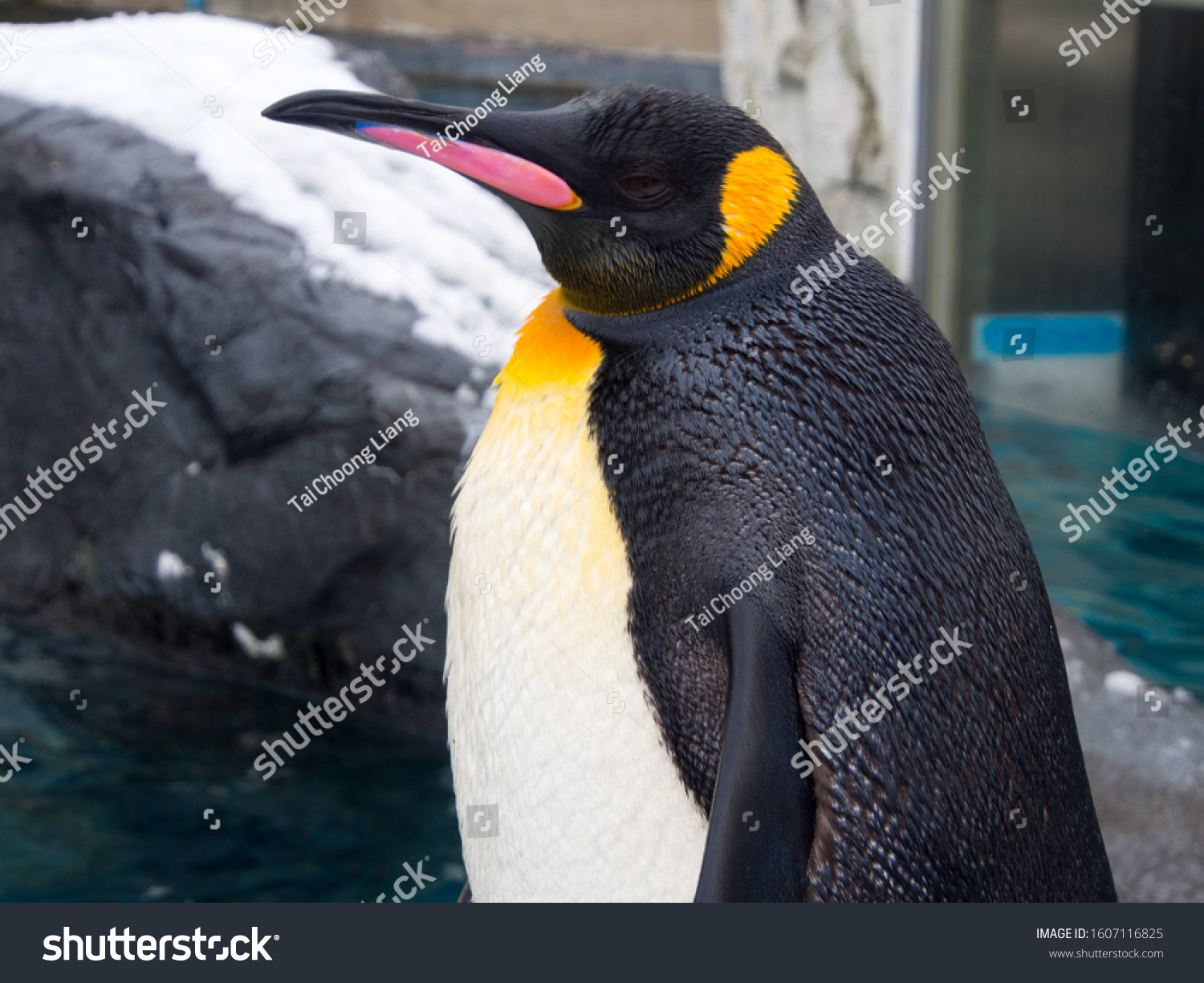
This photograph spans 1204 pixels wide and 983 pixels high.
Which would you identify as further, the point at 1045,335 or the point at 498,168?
the point at 1045,335

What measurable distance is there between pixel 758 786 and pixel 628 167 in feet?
Answer: 1.85

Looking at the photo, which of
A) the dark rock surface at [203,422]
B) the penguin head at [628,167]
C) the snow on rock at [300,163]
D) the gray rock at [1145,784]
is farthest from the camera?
the snow on rock at [300,163]

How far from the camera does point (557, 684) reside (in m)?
1.16

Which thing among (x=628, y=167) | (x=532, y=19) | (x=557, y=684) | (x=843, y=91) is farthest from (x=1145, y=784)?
(x=532, y=19)

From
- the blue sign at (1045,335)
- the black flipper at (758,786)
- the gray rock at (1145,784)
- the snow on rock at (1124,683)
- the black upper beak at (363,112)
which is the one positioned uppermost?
the black upper beak at (363,112)

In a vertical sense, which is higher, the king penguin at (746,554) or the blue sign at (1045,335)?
the king penguin at (746,554)

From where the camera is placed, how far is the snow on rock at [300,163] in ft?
9.37

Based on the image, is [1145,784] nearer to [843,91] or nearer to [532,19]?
[843,91]

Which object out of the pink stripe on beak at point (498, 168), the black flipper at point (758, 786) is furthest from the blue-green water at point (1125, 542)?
the pink stripe on beak at point (498, 168)

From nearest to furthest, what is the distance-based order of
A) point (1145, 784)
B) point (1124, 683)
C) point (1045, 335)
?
point (1145, 784), point (1124, 683), point (1045, 335)

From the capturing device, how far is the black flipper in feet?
3.09

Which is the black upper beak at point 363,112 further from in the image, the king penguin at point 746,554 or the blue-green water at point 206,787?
the blue-green water at point 206,787

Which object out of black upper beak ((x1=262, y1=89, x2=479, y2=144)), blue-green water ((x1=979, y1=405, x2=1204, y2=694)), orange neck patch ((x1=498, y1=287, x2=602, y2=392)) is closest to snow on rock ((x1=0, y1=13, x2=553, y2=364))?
orange neck patch ((x1=498, y1=287, x2=602, y2=392))

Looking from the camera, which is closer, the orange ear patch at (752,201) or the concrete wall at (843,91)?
the orange ear patch at (752,201)
